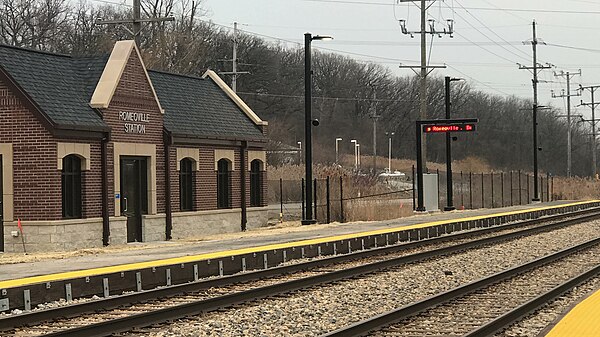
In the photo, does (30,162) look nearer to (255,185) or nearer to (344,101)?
(255,185)

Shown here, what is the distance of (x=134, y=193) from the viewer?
28.2 metres

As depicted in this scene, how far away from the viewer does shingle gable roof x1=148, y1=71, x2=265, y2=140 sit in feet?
103

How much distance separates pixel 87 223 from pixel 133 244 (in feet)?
5.94

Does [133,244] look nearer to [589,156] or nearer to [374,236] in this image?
[374,236]

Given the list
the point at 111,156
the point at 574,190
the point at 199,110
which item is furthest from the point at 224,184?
the point at 574,190

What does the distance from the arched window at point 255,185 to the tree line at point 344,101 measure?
36.7 meters

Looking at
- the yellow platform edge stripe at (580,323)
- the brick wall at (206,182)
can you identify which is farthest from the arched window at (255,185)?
the yellow platform edge stripe at (580,323)

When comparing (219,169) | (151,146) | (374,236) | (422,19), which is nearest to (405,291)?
(374,236)

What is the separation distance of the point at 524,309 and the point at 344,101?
354 ft

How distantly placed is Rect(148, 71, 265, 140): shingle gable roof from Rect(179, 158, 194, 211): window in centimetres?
101

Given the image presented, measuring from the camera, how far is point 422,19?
166 ft

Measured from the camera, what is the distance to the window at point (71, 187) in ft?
82.5

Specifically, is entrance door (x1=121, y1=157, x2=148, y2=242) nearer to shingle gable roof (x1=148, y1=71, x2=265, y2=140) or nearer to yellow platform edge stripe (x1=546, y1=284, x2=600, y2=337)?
shingle gable roof (x1=148, y1=71, x2=265, y2=140)

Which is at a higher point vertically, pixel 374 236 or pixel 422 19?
pixel 422 19
